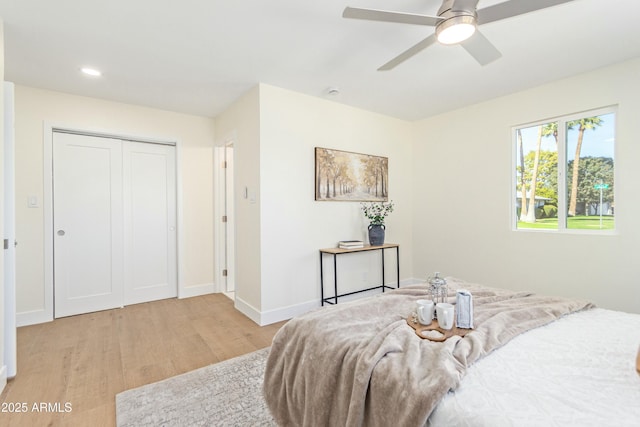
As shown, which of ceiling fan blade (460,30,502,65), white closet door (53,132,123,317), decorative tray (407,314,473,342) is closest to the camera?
decorative tray (407,314,473,342)

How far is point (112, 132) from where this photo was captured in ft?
11.4

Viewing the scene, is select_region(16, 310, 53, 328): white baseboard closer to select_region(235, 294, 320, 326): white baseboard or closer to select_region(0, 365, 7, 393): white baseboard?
select_region(0, 365, 7, 393): white baseboard

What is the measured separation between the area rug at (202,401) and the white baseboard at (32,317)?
2.03 m

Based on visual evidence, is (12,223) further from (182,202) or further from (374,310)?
(374,310)

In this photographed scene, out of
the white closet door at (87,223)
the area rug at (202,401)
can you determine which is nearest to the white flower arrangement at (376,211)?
the area rug at (202,401)

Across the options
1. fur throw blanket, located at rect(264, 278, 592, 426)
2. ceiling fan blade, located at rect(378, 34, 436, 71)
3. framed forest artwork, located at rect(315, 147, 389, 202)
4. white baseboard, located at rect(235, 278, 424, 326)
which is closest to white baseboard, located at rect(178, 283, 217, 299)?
white baseboard, located at rect(235, 278, 424, 326)

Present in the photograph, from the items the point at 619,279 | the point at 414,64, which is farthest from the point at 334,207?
the point at 619,279

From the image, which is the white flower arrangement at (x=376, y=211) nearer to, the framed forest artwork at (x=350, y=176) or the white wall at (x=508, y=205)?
the framed forest artwork at (x=350, y=176)

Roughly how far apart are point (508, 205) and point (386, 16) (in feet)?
8.94

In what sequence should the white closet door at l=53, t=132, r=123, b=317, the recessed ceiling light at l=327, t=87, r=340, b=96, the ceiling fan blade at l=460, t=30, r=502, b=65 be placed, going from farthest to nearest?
1. the white closet door at l=53, t=132, r=123, b=317
2. the recessed ceiling light at l=327, t=87, r=340, b=96
3. the ceiling fan blade at l=460, t=30, r=502, b=65

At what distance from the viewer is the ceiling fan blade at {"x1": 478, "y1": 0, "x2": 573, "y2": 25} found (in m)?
1.45

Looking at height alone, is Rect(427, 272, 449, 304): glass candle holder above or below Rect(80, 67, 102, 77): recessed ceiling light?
below

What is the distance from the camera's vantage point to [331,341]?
1.27 m

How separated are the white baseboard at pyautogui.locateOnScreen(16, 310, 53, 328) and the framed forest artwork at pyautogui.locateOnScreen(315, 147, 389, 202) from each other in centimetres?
311
